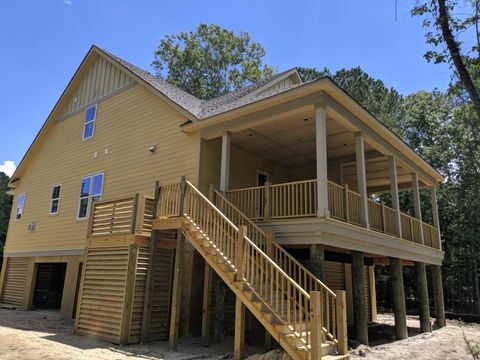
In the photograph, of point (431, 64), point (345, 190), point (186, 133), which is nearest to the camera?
point (431, 64)

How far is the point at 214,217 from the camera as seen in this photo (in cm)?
913

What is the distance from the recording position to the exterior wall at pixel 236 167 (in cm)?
1220

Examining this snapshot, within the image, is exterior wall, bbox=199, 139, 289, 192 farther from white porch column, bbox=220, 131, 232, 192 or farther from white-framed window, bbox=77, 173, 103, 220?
white-framed window, bbox=77, 173, 103, 220

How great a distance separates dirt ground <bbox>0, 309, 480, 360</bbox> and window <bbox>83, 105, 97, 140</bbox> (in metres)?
7.81

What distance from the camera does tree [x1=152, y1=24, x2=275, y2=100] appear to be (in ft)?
115

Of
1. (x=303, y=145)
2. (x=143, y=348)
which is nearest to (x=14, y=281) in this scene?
(x=143, y=348)

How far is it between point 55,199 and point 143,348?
10.7 meters

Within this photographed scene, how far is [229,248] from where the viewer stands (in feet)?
29.2

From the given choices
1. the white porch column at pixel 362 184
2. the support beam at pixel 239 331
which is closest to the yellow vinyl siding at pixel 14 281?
the support beam at pixel 239 331

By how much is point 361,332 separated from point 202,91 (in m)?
27.7

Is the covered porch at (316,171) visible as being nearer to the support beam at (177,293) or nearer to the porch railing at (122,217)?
the support beam at (177,293)

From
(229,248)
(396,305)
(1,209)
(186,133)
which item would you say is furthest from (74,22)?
(1,209)

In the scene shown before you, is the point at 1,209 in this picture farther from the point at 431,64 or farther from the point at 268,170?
the point at 431,64

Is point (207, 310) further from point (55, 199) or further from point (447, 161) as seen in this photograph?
point (447, 161)
